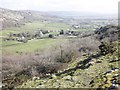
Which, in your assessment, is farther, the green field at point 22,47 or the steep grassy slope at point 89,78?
the green field at point 22,47

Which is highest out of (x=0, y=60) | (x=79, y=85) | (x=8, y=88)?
(x=79, y=85)

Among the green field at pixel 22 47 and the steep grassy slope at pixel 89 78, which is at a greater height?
the steep grassy slope at pixel 89 78

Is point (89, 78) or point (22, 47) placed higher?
point (89, 78)

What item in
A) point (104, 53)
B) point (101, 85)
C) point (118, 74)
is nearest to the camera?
point (101, 85)

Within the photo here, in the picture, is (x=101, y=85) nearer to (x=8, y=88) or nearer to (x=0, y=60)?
(x=8, y=88)

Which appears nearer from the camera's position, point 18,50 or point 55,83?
point 55,83

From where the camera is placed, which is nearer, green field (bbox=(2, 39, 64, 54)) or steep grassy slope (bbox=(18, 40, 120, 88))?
steep grassy slope (bbox=(18, 40, 120, 88))

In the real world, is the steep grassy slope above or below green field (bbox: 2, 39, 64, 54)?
above

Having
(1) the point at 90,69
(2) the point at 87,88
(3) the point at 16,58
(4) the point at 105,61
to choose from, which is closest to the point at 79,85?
(2) the point at 87,88

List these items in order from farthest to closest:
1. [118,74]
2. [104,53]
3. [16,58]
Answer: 1. [16,58]
2. [104,53]
3. [118,74]

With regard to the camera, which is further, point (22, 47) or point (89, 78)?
point (22, 47)

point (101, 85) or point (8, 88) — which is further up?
point (101, 85)
